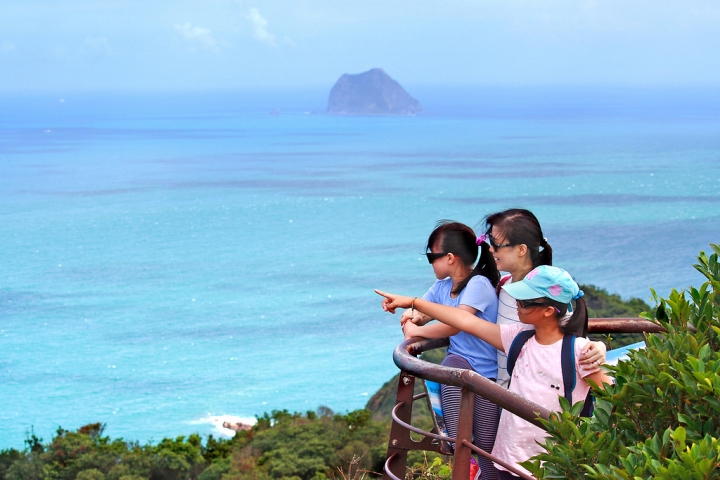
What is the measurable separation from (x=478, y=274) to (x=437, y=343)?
38 centimetres

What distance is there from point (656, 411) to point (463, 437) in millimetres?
787

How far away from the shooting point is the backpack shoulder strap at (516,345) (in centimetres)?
298

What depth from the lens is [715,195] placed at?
10462 centimetres

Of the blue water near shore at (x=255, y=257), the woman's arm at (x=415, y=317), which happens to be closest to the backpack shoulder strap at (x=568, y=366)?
the woman's arm at (x=415, y=317)

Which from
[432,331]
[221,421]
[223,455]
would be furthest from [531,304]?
[221,421]

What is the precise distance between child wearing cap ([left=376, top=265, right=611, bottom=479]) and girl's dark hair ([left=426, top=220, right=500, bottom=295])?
0.64 m

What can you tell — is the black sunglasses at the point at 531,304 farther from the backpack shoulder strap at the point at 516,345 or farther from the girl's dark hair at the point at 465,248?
the girl's dark hair at the point at 465,248

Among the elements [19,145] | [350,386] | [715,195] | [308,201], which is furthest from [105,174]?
[350,386]

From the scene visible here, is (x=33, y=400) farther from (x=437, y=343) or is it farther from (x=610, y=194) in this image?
(x=610, y=194)

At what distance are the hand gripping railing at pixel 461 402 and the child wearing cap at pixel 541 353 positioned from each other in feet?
0.74

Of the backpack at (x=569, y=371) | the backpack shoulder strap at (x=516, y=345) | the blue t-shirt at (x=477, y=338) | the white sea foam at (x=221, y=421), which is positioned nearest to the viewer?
the backpack at (x=569, y=371)

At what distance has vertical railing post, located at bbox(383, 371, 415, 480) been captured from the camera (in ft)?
9.25

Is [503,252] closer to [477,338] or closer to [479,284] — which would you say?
[479,284]

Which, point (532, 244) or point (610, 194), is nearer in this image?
point (532, 244)
